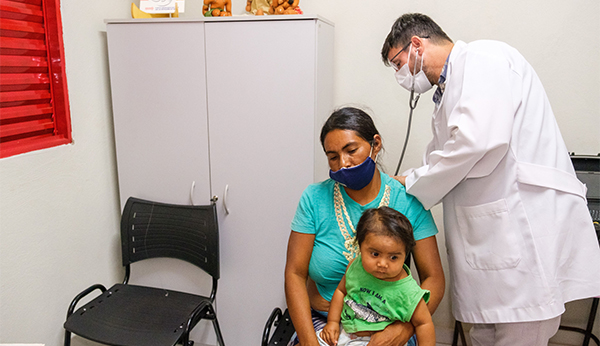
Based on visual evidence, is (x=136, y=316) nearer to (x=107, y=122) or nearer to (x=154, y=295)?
(x=154, y=295)

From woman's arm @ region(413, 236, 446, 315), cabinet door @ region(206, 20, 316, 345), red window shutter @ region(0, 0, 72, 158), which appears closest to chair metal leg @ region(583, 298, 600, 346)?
woman's arm @ region(413, 236, 446, 315)

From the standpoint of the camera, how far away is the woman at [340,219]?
139 centimetres

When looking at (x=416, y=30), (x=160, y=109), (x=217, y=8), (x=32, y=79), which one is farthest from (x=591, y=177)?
(x=32, y=79)

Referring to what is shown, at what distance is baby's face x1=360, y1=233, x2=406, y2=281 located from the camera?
4.05 feet

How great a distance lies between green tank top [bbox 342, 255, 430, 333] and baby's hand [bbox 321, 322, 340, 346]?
0.09 feet

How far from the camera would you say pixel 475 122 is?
1300mm

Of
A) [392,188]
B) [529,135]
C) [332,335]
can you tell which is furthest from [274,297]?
[529,135]

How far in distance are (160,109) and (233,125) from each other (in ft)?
1.23

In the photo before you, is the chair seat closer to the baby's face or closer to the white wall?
the white wall

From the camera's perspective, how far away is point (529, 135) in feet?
4.59

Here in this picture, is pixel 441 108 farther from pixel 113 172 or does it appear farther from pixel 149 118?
pixel 113 172

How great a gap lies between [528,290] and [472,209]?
317 mm

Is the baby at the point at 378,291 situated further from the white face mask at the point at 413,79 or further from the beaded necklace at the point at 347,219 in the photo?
the white face mask at the point at 413,79

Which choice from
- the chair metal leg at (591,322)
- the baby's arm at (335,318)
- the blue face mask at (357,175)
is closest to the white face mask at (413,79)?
the blue face mask at (357,175)
